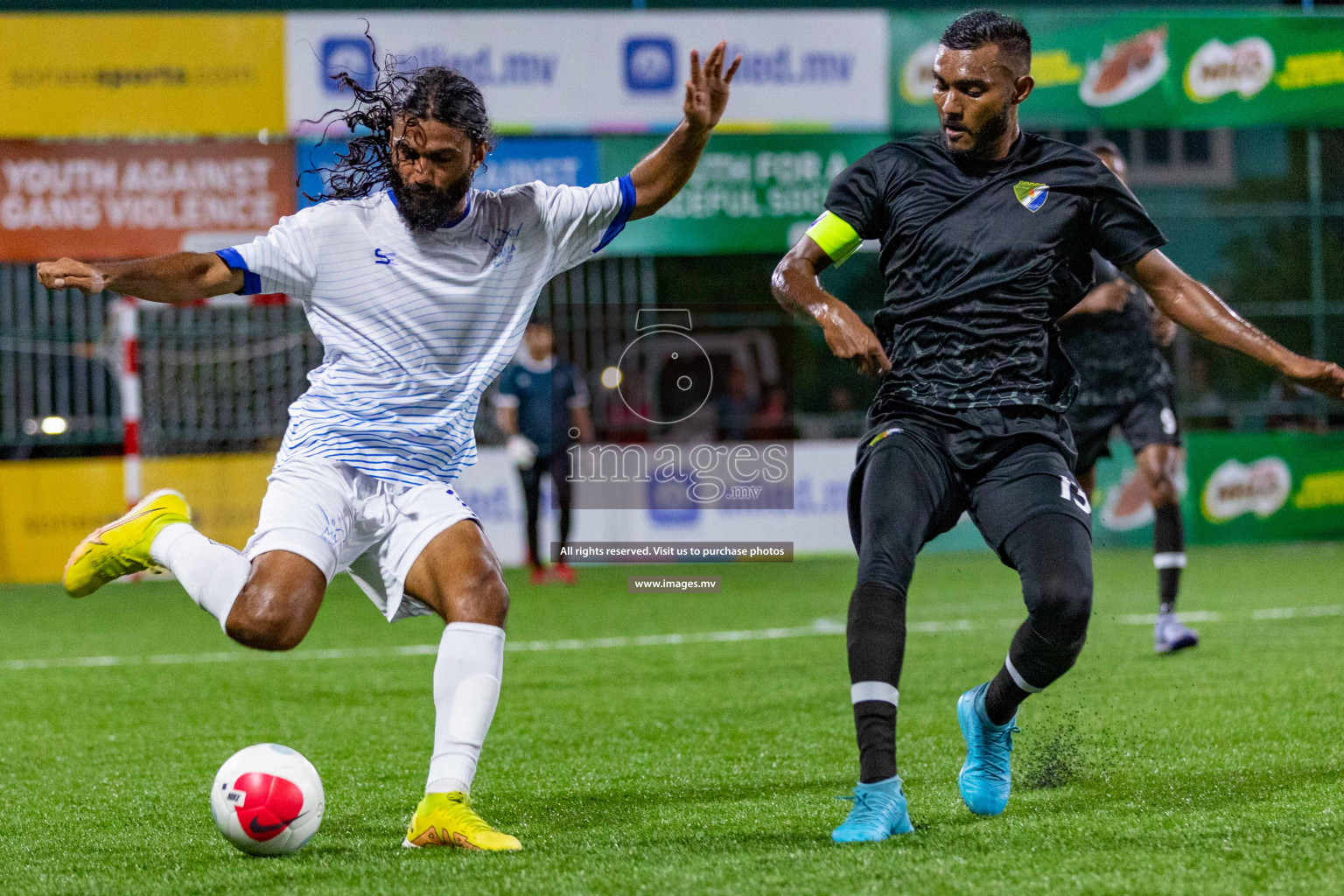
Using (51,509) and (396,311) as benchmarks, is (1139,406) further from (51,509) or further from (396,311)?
(51,509)

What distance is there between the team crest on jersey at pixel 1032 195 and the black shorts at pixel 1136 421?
3.98 meters

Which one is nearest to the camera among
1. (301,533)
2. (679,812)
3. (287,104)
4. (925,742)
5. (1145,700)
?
(301,533)

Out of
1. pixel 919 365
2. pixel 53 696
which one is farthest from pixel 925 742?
pixel 53 696

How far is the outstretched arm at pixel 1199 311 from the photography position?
4305mm

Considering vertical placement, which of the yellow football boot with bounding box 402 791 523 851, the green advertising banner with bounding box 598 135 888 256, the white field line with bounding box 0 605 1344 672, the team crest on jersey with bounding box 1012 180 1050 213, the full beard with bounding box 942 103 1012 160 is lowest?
the white field line with bounding box 0 605 1344 672

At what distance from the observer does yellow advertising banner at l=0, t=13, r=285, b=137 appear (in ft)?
48.9

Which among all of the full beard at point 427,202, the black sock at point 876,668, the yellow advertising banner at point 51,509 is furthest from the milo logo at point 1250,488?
the full beard at point 427,202

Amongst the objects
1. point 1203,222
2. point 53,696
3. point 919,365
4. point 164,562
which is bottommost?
point 53,696

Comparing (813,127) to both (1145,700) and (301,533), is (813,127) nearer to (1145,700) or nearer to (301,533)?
(1145,700)

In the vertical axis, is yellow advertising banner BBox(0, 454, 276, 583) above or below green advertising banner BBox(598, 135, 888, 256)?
below

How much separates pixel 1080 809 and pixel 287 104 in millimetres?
12419

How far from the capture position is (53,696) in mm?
7605
